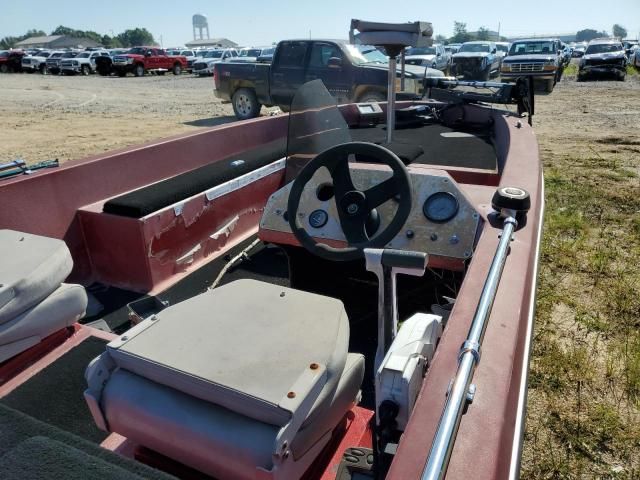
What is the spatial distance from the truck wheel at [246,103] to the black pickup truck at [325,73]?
0.05 meters

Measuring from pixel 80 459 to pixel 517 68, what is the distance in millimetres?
17955

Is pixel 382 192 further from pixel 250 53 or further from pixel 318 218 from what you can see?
pixel 250 53

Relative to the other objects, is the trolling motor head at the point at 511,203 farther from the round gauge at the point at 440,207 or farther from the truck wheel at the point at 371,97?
the truck wheel at the point at 371,97

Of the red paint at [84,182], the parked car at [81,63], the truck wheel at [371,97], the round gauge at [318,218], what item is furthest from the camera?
the parked car at [81,63]

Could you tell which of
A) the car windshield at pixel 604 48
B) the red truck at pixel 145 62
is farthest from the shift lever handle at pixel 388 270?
the red truck at pixel 145 62

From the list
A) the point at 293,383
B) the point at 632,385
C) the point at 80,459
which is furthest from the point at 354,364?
the point at 632,385

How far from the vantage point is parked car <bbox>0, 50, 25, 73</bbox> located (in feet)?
91.3

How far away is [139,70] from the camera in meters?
25.1

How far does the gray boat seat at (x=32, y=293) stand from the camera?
1781 mm

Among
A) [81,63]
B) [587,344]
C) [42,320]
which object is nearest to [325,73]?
[587,344]

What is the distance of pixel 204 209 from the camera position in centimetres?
328

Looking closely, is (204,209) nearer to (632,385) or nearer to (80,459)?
(80,459)

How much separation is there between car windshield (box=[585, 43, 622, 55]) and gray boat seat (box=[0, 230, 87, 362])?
70.5 ft

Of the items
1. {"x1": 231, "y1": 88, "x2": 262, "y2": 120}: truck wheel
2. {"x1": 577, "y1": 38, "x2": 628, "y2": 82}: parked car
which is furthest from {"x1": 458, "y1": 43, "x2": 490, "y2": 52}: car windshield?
{"x1": 231, "y1": 88, "x2": 262, "y2": 120}: truck wheel
